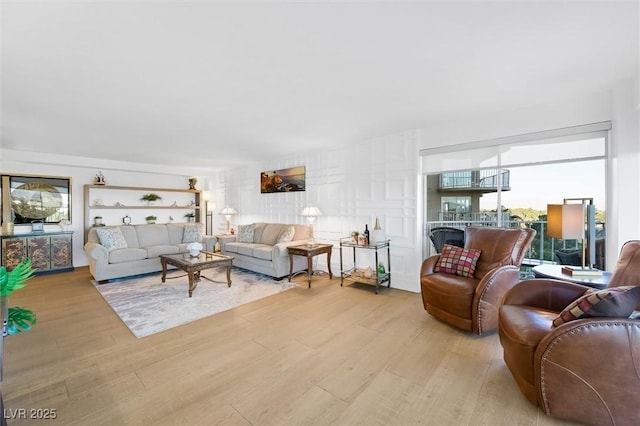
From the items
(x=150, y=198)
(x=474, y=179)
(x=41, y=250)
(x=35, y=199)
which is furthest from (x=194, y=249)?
(x=474, y=179)

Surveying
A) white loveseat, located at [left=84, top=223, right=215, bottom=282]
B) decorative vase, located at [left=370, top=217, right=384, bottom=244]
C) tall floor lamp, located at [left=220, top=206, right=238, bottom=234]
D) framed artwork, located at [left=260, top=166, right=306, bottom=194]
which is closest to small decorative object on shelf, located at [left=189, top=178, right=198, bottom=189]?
tall floor lamp, located at [left=220, top=206, right=238, bottom=234]

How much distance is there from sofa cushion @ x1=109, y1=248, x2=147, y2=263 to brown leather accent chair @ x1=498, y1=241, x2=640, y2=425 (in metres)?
5.71

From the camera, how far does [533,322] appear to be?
188cm

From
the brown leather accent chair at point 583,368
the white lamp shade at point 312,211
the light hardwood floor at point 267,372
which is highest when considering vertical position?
the white lamp shade at point 312,211

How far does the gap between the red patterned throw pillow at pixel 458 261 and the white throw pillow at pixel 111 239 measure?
551 centimetres

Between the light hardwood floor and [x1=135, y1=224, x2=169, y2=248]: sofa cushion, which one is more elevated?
[x1=135, y1=224, x2=169, y2=248]: sofa cushion

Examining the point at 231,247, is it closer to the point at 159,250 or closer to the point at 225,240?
the point at 225,240

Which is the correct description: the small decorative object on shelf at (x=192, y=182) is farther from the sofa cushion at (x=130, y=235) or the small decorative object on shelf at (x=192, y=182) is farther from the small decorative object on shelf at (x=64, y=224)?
the small decorative object on shelf at (x=64, y=224)

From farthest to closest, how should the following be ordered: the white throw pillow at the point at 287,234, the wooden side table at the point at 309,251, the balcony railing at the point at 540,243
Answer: the white throw pillow at the point at 287,234 → the wooden side table at the point at 309,251 → the balcony railing at the point at 540,243

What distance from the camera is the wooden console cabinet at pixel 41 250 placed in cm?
500

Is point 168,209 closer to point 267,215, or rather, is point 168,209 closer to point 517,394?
point 267,215

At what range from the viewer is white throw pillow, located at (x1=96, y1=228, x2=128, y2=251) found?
4988mm

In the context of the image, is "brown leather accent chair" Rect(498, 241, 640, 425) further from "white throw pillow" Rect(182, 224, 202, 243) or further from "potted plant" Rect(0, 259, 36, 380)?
"white throw pillow" Rect(182, 224, 202, 243)

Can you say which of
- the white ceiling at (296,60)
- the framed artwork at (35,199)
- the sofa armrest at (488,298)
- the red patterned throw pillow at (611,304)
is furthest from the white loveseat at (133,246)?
the red patterned throw pillow at (611,304)
